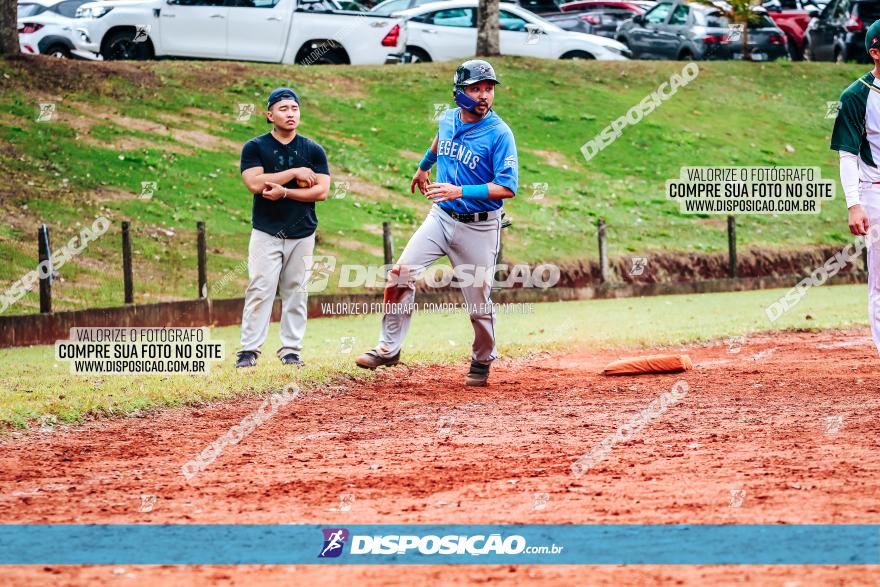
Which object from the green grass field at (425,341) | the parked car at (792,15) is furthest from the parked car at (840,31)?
the green grass field at (425,341)

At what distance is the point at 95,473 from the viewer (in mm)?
7410

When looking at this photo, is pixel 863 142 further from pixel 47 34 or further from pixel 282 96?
pixel 47 34

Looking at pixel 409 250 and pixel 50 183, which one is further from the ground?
pixel 409 250

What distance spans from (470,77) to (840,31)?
30.5 meters

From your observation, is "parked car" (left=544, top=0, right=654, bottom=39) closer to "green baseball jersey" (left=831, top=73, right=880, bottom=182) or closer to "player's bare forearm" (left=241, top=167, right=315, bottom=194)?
"player's bare forearm" (left=241, top=167, right=315, bottom=194)

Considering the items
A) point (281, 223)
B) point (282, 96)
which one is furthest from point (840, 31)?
point (281, 223)

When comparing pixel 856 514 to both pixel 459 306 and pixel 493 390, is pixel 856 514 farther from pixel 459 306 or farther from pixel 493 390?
pixel 459 306

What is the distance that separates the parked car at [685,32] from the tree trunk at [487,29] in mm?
5457

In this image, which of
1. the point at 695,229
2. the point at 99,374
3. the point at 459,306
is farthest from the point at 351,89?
the point at 99,374

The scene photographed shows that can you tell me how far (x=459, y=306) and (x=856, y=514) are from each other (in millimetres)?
14803

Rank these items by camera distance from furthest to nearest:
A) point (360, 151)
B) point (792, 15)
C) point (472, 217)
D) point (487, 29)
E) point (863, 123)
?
1. point (792, 15)
2. point (487, 29)
3. point (360, 151)
4. point (472, 217)
5. point (863, 123)

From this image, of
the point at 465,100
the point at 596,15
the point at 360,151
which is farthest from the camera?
the point at 596,15

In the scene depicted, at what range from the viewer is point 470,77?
33.8 feet

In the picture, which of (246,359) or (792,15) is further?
(792,15)
